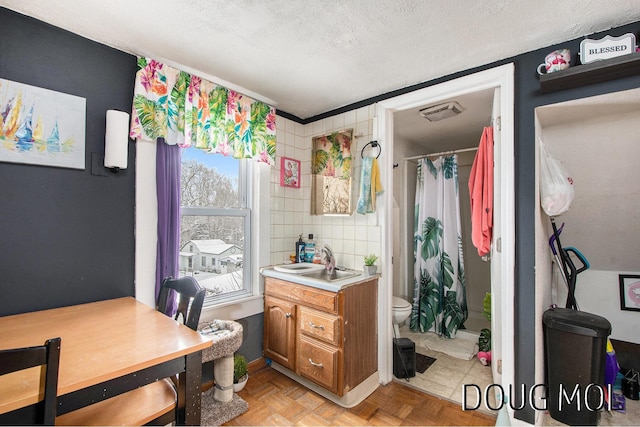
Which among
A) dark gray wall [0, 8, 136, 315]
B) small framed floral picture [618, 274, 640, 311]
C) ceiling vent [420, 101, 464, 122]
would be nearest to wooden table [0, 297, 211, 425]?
dark gray wall [0, 8, 136, 315]

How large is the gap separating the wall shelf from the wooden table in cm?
218

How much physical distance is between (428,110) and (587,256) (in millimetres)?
1708

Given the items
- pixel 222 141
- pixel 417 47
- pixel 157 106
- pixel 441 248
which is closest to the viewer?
pixel 417 47

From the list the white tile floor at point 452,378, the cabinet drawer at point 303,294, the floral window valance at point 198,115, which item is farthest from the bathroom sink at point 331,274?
the floral window valance at point 198,115

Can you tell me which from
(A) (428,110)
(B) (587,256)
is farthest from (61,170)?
(B) (587,256)

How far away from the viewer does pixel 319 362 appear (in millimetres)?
2027

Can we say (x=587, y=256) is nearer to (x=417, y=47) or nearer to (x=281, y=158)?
(x=417, y=47)

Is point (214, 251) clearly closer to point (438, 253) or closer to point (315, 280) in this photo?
point (315, 280)

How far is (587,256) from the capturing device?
230 cm

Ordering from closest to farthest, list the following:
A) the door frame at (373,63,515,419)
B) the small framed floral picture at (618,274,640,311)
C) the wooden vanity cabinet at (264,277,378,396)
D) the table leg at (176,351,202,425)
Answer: the table leg at (176,351,202,425) < the door frame at (373,63,515,419) < the wooden vanity cabinet at (264,277,378,396) < the small framed floral picture at (618,274,640,311)

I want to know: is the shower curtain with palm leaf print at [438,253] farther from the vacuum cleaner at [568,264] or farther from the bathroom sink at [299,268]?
the bathroom sink at [299,268]

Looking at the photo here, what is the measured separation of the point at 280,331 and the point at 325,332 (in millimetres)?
493

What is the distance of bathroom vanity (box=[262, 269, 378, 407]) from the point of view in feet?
6.39

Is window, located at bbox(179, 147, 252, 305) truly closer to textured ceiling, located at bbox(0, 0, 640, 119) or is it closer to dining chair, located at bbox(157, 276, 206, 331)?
dining chair, located at bbox(157, 276, 206, 331)
